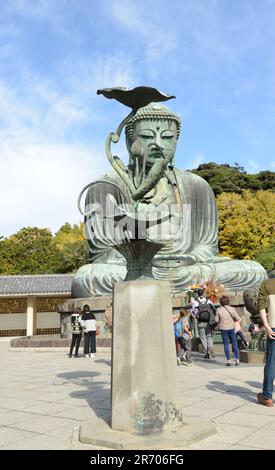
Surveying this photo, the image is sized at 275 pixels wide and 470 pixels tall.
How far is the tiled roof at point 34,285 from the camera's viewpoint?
22625 millimetres

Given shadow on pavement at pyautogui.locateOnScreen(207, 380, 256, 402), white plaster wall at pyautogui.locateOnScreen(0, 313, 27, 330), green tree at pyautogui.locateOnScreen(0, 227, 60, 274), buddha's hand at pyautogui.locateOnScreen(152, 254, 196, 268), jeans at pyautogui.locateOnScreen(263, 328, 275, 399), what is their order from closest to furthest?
jeans at pyautogui.locateOnScreen(263, 328, 275, 399) → shadow on pavement at pyautogui.locateOnScreen(207, 380, 256, 402) → buddha's hand at pyautogui.locateOnScreen(152, 254, 196, 268) → white plaster wall at pyautogui.locateOnScreen(0, 313, 27, 330) → green tree at pyautogui.locateOnScreen(0, 227, 60, 274)

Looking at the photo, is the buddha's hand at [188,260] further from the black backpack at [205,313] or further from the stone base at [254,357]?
the stone base at [254,357]

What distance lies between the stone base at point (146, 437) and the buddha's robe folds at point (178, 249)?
26.0 ft

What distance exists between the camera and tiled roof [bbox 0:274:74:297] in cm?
2262

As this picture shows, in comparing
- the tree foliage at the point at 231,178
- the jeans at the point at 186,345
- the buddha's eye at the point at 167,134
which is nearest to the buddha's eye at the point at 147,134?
the buddha's eye at the point at 167,134

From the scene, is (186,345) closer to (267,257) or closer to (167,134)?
(167,134)

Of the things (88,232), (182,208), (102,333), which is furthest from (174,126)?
(102,333)

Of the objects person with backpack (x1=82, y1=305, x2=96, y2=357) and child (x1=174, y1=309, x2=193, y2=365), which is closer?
child (x1=174, y1=309, x2=193, y2=365)

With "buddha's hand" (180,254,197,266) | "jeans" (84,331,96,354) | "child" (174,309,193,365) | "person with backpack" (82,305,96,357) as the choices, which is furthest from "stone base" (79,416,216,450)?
"buddha's hand" (180,254,197,266)

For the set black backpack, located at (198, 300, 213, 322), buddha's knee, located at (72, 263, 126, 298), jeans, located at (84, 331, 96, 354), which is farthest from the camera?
buddha's knee, located at (72, 263, 126, 298)

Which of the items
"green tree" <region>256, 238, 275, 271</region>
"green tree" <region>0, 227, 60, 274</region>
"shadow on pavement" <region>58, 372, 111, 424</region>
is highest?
"green tree" <region>0, 227, 60, 274</region>

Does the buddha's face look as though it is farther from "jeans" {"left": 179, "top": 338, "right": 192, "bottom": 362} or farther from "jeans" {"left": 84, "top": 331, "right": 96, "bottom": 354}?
"jeans" {"left": 179, "top": 338, "right": 192, "bottom": 362}

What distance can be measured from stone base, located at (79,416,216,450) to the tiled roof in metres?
19.7

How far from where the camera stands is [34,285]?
2355cm
